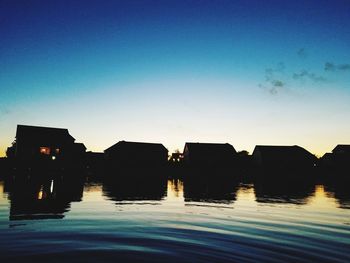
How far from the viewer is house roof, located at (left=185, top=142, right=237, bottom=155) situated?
249 feet

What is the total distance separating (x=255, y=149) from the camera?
80.1 m

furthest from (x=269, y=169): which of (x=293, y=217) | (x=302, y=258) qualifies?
(x=302, y=258)

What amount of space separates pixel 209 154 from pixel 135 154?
19700 millimetres

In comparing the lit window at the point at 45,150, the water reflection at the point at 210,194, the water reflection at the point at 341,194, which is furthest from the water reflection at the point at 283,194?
→ the lit window at the point at 45,150

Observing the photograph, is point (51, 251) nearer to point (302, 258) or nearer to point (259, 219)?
point (302, 258)

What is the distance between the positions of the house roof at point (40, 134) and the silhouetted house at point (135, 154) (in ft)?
57.0

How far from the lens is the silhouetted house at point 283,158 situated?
74438 millimetres

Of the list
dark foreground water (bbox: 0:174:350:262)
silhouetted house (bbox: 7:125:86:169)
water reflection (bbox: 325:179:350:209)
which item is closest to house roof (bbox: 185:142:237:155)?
silhouetted house (bbox: 7:125:86:169)

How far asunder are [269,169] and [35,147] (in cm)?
5495

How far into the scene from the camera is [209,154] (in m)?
75.6

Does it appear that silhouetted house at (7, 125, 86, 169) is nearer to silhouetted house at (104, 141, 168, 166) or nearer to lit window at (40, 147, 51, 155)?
lit window at (40, 147, 51, 155)

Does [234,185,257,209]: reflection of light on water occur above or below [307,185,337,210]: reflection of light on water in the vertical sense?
above

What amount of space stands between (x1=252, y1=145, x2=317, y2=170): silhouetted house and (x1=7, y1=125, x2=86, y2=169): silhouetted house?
158 ft

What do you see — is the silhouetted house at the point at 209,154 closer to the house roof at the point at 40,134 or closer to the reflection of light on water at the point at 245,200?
the house roof at the point at 40,134
